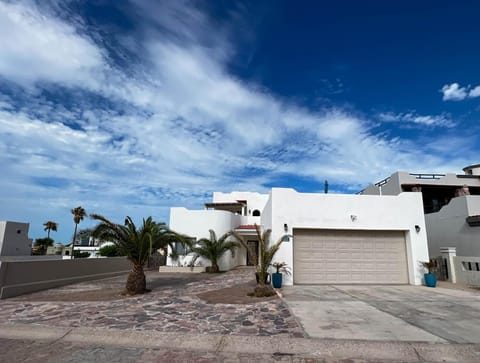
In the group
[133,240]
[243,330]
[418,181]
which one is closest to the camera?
[243,330]

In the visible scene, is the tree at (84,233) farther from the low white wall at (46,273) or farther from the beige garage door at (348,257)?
the beige garage door at (348,257)

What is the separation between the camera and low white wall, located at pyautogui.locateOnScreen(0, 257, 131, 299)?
30.6ft

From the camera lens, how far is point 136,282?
9633 millimetres

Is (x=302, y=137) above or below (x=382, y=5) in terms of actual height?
below

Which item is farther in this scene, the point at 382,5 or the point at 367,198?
the point at 367,198

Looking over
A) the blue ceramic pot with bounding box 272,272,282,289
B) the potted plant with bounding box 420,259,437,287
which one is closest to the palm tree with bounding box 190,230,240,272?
the blue ceramic pot with bounding box 272,272,282,289

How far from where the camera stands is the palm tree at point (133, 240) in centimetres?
963

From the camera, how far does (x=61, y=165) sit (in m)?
17.0

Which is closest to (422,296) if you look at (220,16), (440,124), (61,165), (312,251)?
(312,251)

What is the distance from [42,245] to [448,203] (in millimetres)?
45058

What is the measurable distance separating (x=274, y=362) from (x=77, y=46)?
11105 mm

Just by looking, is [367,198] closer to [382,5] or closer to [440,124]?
[440,124]

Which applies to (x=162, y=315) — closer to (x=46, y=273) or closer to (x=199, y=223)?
(x=46, y=273)

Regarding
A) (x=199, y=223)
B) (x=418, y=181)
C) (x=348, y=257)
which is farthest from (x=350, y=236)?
(x=418, y=181)
